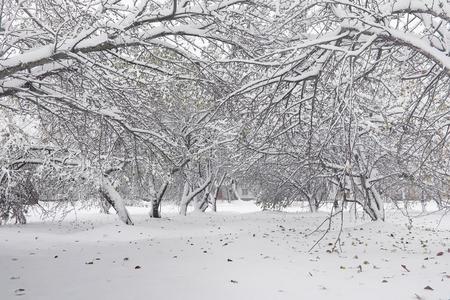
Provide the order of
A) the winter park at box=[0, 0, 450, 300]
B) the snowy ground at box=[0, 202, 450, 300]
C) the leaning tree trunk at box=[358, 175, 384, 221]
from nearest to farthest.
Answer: the winter park at box=[0, 0, 450, 300]
the snowy ground at box=[0, 202, 450, 300]
the leaning tree trunk at box=[358, 175, 384, 221]

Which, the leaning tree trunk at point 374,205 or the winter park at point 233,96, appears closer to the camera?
the winter park at point 233,96

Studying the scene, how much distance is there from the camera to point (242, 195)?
73250mm

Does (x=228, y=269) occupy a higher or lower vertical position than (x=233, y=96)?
lower

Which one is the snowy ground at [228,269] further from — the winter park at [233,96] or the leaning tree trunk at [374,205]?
the leaning tree trunk at [374,205]

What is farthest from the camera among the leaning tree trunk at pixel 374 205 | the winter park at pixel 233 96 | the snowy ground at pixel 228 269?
the leaning tree trunk at pixel 374 205

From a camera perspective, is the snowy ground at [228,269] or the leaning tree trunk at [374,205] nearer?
the snowy ground at [228,269]

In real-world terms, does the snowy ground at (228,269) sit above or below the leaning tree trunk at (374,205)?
below

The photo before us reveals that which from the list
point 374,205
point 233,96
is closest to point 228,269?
point 233,96

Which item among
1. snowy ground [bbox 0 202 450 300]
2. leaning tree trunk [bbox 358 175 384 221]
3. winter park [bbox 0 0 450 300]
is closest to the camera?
winter park [bbox 0 0 450 300]

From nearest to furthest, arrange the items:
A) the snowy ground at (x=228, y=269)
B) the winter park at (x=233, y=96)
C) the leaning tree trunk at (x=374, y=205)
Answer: the winter park at (x=233, y=96) → the snowy ground at (x=228, y=269) → the leaning tree trunk at (x=374, y=205)

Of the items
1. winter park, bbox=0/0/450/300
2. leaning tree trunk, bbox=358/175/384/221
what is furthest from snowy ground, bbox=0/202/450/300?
leaning tree trunk, bbox=358/175/384/221

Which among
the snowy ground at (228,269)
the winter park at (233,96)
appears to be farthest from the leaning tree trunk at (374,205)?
the snowy ground at (228,269)

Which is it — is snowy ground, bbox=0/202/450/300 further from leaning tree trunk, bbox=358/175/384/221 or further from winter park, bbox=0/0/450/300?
leaning tree trunk, bbox=358/175/384/221

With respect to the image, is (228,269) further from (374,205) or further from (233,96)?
(374,205)
